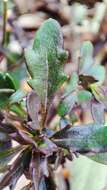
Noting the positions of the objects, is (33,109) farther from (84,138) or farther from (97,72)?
(97,72)

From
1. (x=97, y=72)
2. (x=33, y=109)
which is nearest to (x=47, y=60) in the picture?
(x=33, y=109)

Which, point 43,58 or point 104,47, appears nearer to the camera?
point 43,58

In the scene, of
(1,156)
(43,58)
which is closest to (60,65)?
A: (43,58)

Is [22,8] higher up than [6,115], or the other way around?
[22,8]

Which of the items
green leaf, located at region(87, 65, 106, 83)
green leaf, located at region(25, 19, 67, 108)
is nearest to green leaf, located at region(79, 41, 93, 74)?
green leaf, located at region(87, 65, 106, 83)

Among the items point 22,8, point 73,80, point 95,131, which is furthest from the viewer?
point 22,8

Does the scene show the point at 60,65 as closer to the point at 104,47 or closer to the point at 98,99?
the point at 98,99

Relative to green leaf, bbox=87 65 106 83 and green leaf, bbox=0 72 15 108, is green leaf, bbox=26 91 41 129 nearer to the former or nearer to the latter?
green leaf, bbox=0 72 15 108

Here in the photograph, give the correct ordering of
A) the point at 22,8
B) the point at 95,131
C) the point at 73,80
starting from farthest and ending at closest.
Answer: the point at 22,8 → the point at 73,80 → the point at 95,131
